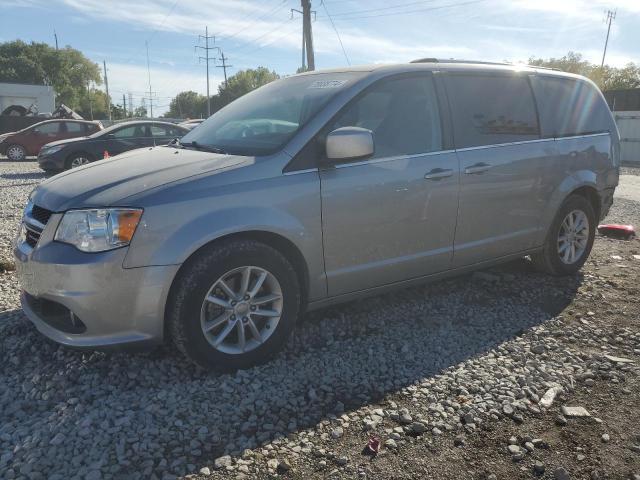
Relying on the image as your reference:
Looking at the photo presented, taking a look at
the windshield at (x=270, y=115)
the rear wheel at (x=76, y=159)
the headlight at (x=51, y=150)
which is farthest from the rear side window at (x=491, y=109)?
the headlight at (x=51, y=150)

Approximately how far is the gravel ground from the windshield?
139cm

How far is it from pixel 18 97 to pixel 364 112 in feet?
213

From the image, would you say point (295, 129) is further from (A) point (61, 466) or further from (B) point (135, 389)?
(A) point (61, 466)

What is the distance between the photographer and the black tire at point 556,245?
4.94m

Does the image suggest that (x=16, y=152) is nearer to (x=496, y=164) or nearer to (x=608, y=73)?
(x=496, y=164)

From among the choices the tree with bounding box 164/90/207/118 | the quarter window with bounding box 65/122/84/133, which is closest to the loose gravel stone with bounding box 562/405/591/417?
the quarter window with bounding box 65/122/84/133

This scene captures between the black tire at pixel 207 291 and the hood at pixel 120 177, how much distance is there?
49cm

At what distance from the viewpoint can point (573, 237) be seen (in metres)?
5.17

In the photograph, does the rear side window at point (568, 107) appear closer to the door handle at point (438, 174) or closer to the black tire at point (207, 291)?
the door handle at point (438, 174)

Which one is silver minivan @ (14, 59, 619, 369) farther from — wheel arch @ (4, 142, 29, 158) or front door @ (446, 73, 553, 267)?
wheel arch @ (4, 142, 29, 158)

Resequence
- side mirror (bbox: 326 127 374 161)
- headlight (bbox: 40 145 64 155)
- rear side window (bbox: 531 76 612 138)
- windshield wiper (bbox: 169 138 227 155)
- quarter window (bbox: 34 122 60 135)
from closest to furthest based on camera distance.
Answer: side mirror (bbox: 326 127 374 161)
windshield wiper (bbox: 169 138 227 155)
rear side window (bbox: 531 76 612 138)
headlight (bbox: 40 145 64 155)
quarter window (bbox: 34 122 60 135)

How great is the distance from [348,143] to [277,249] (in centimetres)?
79

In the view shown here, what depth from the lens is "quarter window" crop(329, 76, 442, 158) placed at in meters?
3.65

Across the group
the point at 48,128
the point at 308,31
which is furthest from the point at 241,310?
the point at 308,31
